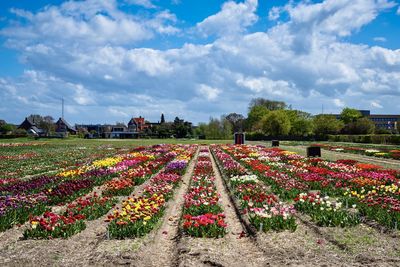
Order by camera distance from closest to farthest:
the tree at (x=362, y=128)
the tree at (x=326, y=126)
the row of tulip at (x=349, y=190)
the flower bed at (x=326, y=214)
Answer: the flower bed at (x=326, y=214)
the row of tulip at (x=349, y=190)
the tree at (x=362, y=128)
the tree at (x=326, y=126)

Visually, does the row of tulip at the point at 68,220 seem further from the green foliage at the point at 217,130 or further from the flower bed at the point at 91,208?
the green foliage at the point at 217,130

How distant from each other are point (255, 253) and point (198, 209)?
11.0ft

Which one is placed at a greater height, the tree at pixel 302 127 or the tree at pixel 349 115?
the tree at pixel 349 115

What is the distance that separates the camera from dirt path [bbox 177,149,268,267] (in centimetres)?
725

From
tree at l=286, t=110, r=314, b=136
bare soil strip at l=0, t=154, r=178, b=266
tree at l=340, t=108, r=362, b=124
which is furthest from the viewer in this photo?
tree at l=340, t=108, r=362, b=124

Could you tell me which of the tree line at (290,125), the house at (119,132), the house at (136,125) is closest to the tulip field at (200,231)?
the tree line at (290,125)

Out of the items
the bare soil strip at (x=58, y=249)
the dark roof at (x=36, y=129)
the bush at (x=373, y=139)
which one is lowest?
the bare soil strip at (x=58, y=249)

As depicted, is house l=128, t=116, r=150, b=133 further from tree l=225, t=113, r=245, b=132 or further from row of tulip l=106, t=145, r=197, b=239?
row of tulip l=106, t=145, r=197, b=239

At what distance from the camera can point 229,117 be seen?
15312 centimetres

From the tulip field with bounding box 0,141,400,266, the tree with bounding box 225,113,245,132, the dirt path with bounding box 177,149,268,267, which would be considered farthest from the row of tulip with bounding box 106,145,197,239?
the tree with bounding box 225,113,245,132

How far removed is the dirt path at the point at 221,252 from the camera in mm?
7254

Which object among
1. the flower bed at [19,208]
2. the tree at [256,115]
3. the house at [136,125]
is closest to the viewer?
the flower bed at [19,208]

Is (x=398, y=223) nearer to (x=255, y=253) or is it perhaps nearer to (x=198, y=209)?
(x=255, y=253)

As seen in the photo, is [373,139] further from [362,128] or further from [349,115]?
[349,115]
